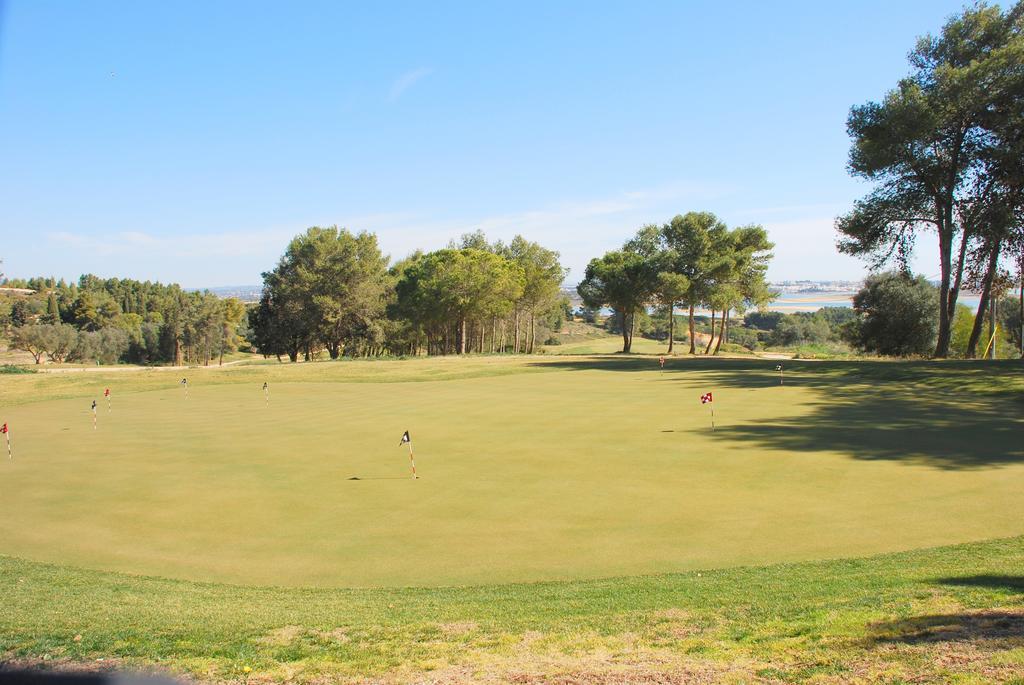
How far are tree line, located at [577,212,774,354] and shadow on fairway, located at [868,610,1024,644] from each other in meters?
52.3

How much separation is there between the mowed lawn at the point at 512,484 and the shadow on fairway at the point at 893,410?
0.14 m

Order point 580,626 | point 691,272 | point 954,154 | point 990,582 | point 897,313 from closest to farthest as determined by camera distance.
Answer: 1. point 580,626
2. point 990,582
3. point 954,154
4. point 897,313
5. point 691,272

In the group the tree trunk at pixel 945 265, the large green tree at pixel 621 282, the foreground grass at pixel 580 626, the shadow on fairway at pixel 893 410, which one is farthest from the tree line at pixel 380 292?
the foreground grass at pixel 580 626

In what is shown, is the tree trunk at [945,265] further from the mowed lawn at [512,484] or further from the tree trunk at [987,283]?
the mowed lawn at [512,484]

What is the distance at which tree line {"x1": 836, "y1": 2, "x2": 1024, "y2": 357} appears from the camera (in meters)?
35.4

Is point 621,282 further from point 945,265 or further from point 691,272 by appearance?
point 945,265

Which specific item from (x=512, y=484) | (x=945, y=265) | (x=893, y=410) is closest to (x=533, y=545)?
(x=512, y=484)

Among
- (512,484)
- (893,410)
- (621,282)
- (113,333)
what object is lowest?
(512,484)

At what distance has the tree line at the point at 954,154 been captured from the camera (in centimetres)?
3541

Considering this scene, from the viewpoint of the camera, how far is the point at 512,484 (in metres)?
14.3

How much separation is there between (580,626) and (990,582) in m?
4.60

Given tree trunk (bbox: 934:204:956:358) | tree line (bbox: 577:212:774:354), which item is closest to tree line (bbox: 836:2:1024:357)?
tree trunk (bbox: 934:204:956:358)

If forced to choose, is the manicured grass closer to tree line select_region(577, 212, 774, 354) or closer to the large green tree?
tree line select_region(577, 212, 774, 354)

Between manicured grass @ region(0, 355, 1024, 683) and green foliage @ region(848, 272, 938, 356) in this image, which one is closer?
manicured grass @ region(0, 355, 1024, 683)
